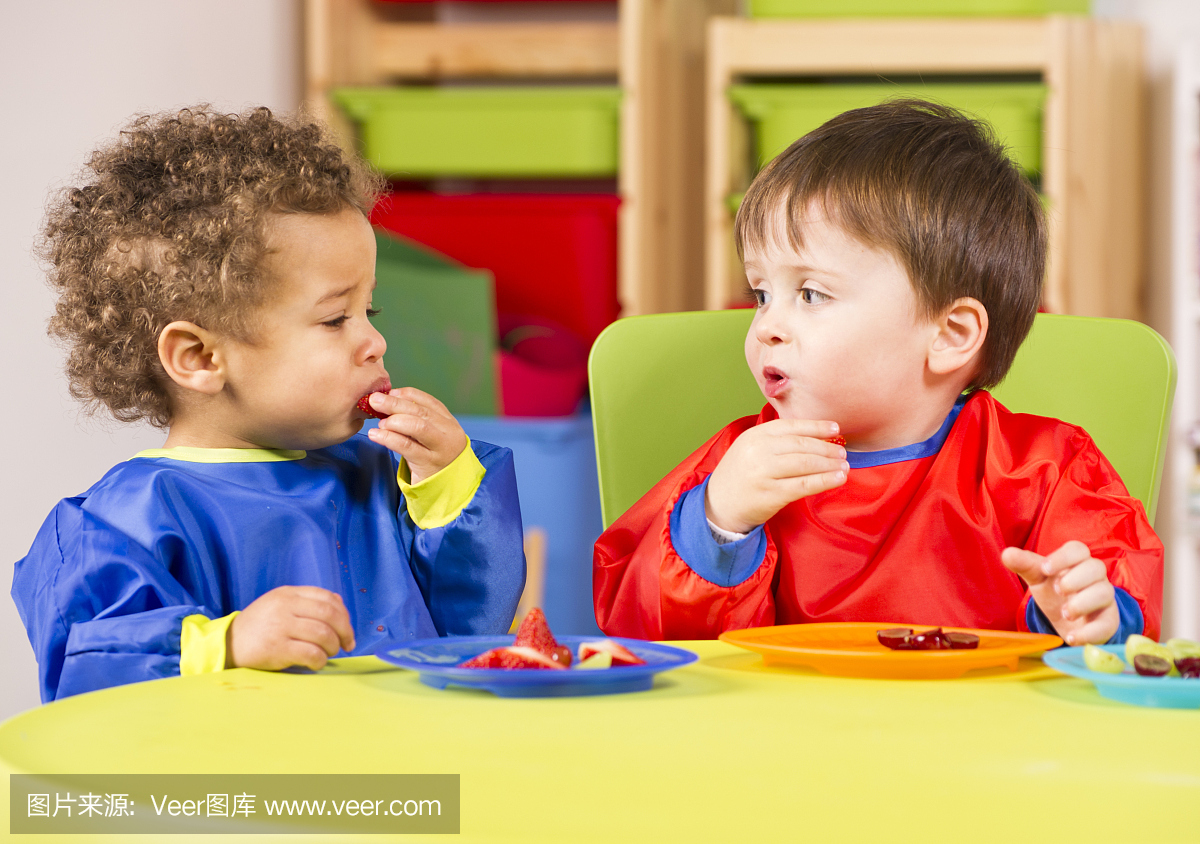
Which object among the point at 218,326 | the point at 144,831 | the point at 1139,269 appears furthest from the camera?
the point at 1139,269

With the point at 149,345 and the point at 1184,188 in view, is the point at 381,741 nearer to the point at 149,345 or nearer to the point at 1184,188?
the point at 149,345

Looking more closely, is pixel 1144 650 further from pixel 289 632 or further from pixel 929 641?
pixel 289 632

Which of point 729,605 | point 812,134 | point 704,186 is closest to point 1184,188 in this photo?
point 704,186

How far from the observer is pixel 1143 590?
2.66ft

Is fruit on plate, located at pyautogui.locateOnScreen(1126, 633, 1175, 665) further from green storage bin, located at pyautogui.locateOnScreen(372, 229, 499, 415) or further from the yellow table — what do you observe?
green storage bin, located at pyautogui.locateOnScreen(372, 229, 499, 415)

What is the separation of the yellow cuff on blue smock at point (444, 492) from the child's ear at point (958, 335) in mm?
380

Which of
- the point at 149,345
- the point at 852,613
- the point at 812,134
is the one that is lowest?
the point at 852,613

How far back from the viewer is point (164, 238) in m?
0.92

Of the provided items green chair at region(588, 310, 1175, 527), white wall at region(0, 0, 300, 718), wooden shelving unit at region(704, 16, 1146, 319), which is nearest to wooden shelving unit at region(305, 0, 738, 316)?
wooden shelving unit at region(704, 16, 1146, 319)

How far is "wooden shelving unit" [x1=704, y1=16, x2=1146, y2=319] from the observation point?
2.46 meters

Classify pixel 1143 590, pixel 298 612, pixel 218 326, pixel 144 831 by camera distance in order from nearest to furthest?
pixel 144 831, pixel 298 612, pixel 1143 590, pixel 218 326

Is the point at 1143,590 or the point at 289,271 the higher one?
the point at 289,271

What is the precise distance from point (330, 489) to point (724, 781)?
0.59 metres

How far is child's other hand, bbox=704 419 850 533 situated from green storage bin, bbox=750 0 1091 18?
6.25ft
